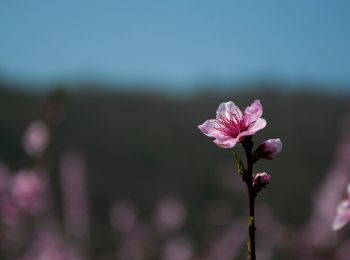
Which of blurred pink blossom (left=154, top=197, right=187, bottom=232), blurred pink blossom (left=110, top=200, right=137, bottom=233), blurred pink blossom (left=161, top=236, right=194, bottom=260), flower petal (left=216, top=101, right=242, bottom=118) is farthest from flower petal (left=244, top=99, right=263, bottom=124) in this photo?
blurred pink blossom (left=154, top=197, right=187, bottom=232)

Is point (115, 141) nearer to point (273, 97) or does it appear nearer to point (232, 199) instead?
point (232, 199)

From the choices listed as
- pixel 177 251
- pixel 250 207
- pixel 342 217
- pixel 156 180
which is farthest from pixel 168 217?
pixel 156 180

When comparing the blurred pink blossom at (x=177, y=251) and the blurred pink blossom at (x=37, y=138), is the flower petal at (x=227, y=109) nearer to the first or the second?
the blurred pink blossom at (x=37, y=138)

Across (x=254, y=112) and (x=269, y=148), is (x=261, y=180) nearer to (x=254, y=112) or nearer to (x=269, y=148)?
(x=269, y=148)

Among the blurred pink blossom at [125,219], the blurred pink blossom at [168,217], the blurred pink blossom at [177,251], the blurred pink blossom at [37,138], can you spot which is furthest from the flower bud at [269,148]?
the blurred pink blossom at [168,217]

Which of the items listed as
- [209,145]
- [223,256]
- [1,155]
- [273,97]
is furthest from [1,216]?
[273,97]

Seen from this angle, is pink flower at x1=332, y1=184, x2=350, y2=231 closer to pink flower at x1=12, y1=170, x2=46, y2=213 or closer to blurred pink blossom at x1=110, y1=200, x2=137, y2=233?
pink flower at x1=12, y1=170, x2=46, y2=213

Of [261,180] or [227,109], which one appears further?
[227,109]
